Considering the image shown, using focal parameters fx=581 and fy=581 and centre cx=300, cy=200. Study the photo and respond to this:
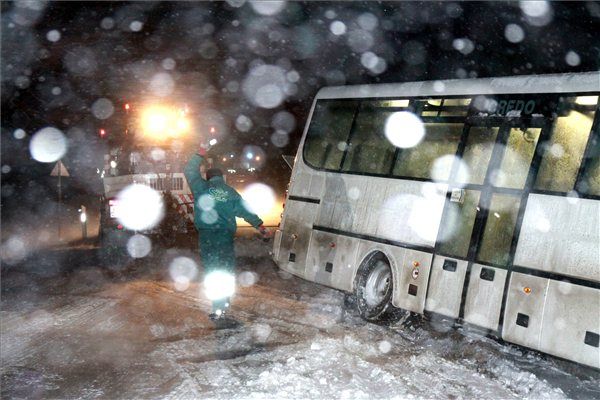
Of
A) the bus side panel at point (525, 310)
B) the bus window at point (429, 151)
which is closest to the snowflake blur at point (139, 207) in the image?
the bus window at point (429, 151)

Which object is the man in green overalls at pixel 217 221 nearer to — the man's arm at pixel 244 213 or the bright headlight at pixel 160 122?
the man's arm at pixel 244 213

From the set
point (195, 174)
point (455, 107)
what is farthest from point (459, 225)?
point (195, 174)

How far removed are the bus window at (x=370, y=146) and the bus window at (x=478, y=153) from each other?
131 centimetres

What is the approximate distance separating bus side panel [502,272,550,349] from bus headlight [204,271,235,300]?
3604 millimetres

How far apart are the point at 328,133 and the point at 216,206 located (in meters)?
2.70

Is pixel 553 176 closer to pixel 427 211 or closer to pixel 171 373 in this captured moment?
pixel 427 211

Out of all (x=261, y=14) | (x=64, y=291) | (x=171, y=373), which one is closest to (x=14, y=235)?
(x=64, y=291)

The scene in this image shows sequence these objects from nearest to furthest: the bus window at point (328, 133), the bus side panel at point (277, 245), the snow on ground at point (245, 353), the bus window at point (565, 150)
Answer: the snow on ground at point (245, 353)
the bus window at point (565, 150)
the bus window at point (328, 133)
the bus side panel at point (277, 245)

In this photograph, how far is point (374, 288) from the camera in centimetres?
853

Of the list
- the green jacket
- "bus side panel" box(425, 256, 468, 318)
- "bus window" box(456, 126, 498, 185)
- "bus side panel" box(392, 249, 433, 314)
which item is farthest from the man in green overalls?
"bus window" box(456, 126, 498, 185)

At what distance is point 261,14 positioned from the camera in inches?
1382

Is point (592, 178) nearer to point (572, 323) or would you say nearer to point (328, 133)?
point (572, 323)

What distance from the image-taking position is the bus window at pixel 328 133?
951 centimetres

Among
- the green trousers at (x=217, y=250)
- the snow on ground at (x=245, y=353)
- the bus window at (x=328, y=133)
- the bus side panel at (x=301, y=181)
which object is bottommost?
the snow on ground at (x=245, y=353)
